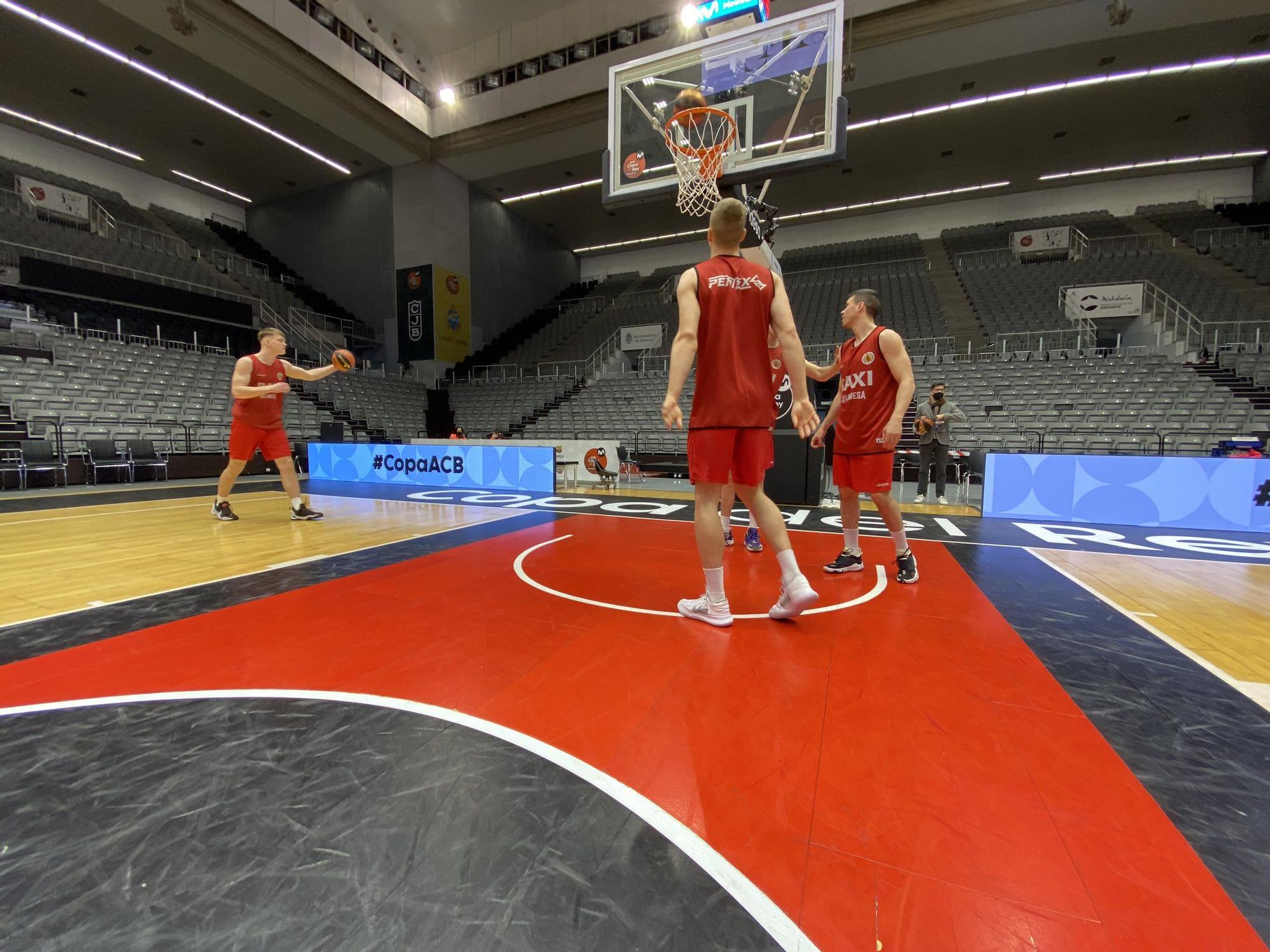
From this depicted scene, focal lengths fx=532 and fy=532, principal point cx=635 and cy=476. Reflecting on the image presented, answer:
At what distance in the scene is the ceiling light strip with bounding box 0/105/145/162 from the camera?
16.5 m

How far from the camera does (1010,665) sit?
2342 mm

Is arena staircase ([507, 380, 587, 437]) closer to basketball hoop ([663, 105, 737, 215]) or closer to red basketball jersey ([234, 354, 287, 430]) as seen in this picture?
basketball hoop ([663, 105, 737, 215])

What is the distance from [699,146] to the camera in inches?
287

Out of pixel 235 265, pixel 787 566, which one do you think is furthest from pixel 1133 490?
pixel 235 265

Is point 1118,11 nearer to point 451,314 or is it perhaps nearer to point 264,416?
point 264,416

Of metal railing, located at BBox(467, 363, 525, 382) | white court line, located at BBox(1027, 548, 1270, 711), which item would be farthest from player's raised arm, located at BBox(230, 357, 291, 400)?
metal railing, located at BBox(467, 363, 525, 382)

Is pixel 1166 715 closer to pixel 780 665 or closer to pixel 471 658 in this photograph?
pixel 780 665

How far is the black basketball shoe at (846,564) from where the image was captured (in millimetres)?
3943

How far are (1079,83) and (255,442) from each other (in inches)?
860

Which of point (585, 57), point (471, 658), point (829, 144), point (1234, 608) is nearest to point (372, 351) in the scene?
point (585, 57)

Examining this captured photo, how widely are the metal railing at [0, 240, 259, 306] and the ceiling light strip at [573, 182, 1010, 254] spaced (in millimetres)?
16876

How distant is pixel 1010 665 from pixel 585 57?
1966cm

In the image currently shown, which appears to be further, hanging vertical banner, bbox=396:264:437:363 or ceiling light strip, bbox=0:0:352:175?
hanging vertical banner, bbox=396:264:437:363

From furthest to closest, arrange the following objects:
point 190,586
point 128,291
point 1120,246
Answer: point 1120,246, point 128,291, point 190,586
